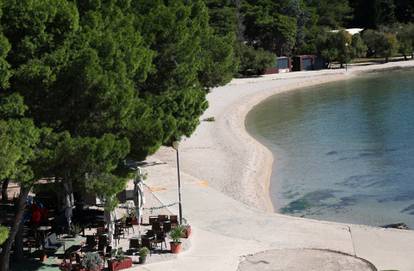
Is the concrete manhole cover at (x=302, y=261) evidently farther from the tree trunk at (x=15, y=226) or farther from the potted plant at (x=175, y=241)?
the tree trunk at (x=15, y=226)

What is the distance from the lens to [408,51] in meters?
111

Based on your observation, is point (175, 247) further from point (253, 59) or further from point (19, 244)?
point (253, 59)

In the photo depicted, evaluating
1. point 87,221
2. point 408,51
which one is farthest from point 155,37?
point 408,51

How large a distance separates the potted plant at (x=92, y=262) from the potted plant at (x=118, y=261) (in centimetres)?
32

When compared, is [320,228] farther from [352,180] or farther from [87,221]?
[352,180]

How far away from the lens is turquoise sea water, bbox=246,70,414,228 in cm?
2997

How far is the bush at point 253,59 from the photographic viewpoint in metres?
91.0

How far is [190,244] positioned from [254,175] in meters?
14.7

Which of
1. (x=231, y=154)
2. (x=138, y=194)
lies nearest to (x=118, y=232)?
(x=138, y=194)

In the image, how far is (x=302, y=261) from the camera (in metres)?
19.6

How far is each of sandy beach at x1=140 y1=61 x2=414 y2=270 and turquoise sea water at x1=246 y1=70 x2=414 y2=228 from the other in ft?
5.85

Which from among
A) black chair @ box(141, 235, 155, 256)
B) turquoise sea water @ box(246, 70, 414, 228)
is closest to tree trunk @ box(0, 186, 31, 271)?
black chair @ box(141, 235, 155, 256)

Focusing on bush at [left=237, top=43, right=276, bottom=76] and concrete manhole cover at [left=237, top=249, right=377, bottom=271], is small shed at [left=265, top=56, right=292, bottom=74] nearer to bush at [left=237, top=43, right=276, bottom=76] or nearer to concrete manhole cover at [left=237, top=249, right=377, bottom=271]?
bush at [left=237, top=43, right=276, bottom=76]

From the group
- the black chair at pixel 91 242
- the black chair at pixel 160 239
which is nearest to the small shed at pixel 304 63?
the black chair at pixel 160 239
